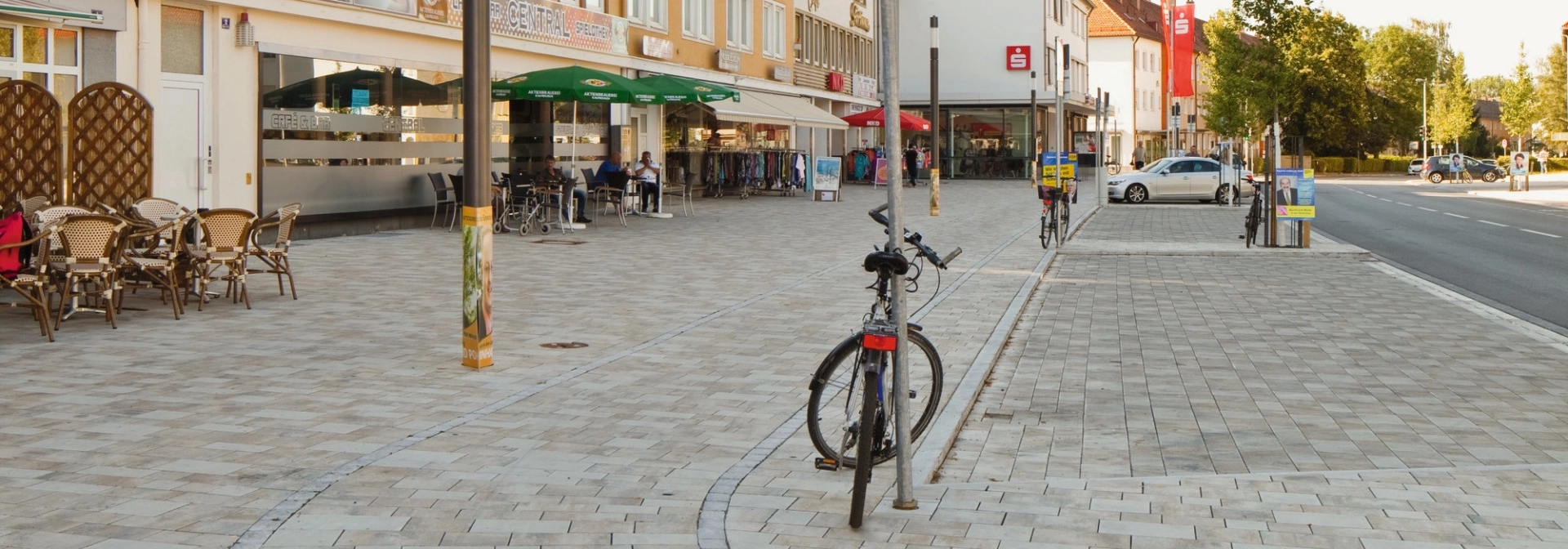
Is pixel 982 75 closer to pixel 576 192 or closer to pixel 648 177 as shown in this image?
pixel 648 177

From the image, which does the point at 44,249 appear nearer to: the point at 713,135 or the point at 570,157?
the point at 570,157

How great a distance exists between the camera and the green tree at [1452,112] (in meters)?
92.4

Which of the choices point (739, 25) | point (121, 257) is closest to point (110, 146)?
point (121, 257)

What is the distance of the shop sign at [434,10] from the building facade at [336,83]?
0.03 m

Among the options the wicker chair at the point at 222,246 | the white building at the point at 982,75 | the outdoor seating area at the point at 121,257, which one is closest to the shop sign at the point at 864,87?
the white building at the point at 982,75

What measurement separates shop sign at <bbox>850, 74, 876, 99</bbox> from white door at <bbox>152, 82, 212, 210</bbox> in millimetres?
34735

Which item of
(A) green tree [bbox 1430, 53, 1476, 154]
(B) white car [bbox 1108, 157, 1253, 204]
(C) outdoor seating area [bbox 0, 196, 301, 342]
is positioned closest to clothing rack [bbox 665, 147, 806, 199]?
(B) white car [bbox 1108, 157, 1253, 204]

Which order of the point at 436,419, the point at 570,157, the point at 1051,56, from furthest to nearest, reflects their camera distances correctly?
the point at 1051,56
the point at 570,157
the point at 436,419

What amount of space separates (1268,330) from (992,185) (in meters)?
41.6

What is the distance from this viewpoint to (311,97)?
2073 centimetres

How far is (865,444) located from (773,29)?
1491 inches

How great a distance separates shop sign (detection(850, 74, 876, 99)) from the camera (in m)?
52.6

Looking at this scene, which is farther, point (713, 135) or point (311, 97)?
point (713, 135)

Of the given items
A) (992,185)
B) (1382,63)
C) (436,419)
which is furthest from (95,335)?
(1382,63)
